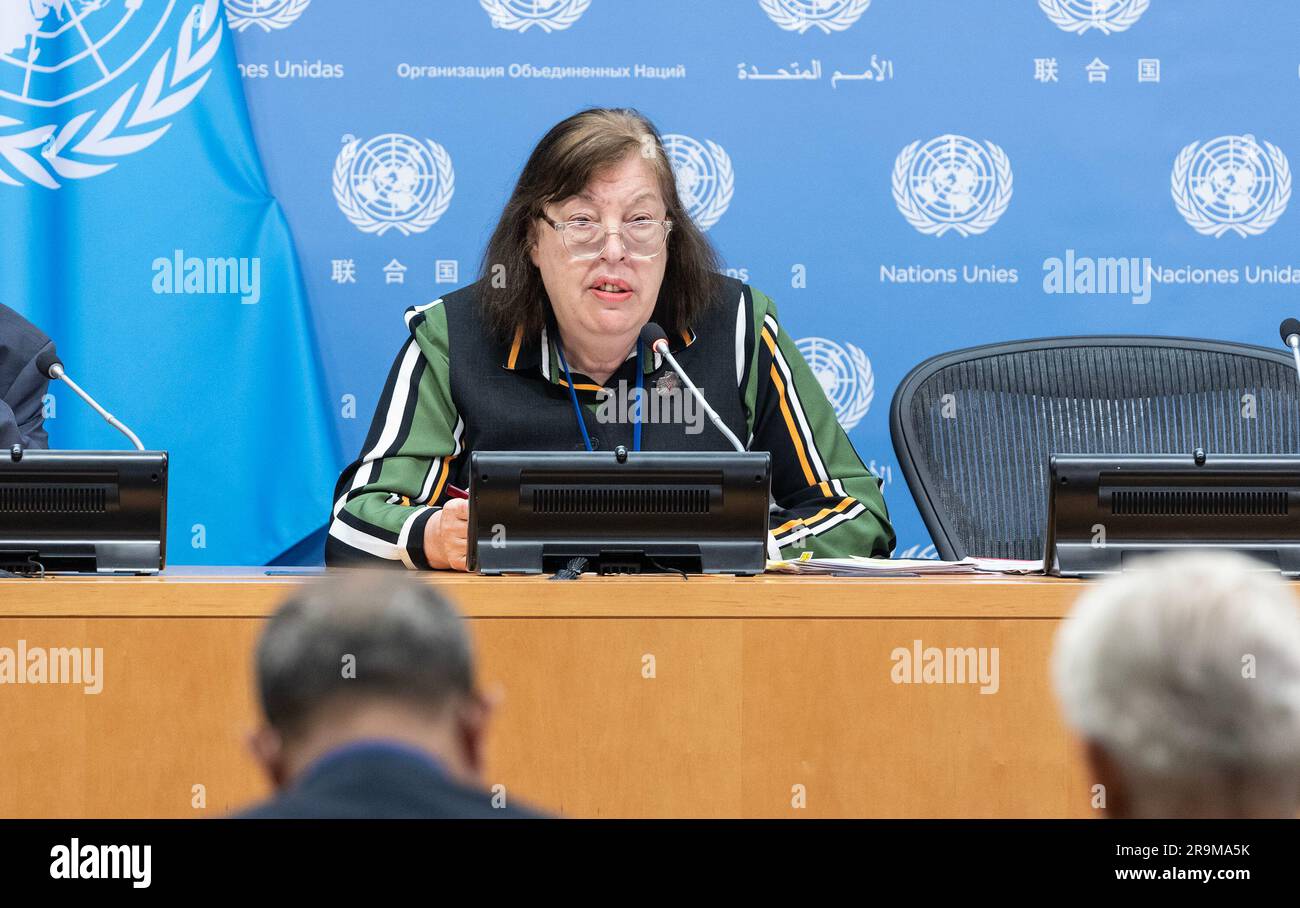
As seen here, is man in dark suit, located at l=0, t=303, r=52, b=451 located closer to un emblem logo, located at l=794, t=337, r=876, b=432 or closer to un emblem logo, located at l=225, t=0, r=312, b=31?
un emblem logo, located at l=225, t=0, r=312, b=31

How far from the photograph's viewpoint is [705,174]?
10.4ft

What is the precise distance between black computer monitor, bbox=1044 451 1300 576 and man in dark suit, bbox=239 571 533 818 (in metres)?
1.36

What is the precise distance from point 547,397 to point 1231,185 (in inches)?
66.6

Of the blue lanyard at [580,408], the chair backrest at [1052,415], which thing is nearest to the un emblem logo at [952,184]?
the chair backrest at [1052,415]

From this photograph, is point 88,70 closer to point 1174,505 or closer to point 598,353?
point 598,353

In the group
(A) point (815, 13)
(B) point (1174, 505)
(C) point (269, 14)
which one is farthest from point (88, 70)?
(B) point (1174, 505)

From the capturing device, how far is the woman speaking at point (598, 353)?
94.0 inches

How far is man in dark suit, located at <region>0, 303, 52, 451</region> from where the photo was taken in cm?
267

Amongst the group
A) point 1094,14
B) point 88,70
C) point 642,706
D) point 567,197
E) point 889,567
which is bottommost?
point 642,706

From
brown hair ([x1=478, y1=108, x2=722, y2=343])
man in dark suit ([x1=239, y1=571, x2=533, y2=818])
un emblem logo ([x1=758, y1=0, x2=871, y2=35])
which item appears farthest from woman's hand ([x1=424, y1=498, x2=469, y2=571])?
un emblem logo ([x1=758, y1=0, x2=871, y2=35])

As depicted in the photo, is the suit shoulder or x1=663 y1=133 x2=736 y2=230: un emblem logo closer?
the suit shoulder

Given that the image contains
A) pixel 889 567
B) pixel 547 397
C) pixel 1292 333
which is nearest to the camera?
pixel 889 567

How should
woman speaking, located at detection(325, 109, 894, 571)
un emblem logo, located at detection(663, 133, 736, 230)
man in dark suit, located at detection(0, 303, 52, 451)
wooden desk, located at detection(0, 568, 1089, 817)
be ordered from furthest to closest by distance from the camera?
un emblem logo, located at detection(663, 133, 736, 230)
man in dark suit, located at detection(0, 303, 52, 451)
woman speaking, located at detection(325, 109, 894, 571)
wooden desk, located at detection(0, 568, 1089, 817)

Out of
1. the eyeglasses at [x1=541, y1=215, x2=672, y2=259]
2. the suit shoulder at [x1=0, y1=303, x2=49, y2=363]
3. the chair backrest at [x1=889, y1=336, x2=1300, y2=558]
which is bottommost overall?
the chair backrest at [x1=889, y1=336, x2=1300, y2=558]
